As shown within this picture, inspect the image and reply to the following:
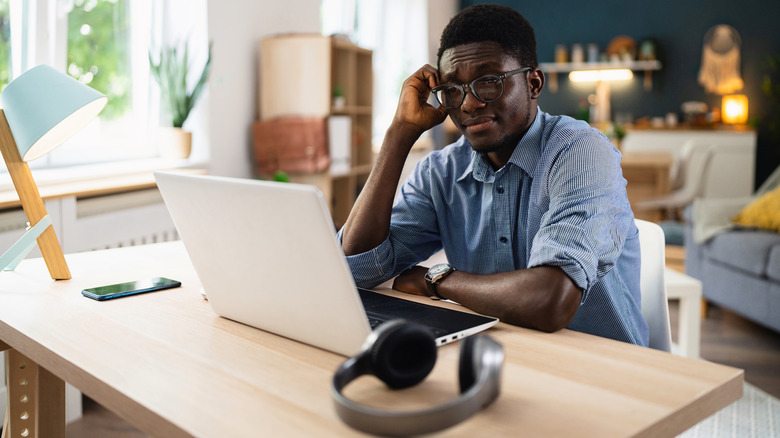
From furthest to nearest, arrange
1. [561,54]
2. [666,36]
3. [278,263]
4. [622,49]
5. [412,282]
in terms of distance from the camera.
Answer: [561,54] → [622,49] → [666,36] → [412,282] → [278,263]

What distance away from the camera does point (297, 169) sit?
380 cm

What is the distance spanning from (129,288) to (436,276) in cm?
57

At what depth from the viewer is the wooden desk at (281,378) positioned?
2.40 feet

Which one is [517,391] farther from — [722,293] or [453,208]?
[722,293]

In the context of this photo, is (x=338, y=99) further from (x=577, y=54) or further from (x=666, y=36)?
(x=666, y=36)

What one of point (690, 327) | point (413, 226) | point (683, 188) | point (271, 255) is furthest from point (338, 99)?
point (683, 188)

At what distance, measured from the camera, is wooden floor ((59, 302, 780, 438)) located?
2344 mm

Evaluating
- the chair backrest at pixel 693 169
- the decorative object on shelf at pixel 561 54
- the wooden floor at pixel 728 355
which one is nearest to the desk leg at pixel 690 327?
the wooden floor at pixel 728 355

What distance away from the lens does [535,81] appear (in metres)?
1.51

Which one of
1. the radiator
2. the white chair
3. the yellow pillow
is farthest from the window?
the white chair

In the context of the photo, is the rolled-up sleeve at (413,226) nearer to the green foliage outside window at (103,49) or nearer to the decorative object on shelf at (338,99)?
the green foliage outside window at (103,49)

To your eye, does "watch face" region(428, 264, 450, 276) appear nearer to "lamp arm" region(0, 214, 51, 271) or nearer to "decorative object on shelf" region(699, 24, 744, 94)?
"lamp arm" region(0, 214, 51, 271)

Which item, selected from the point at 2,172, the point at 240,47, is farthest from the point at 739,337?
the point at 2,172

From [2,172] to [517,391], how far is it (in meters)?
2.46
